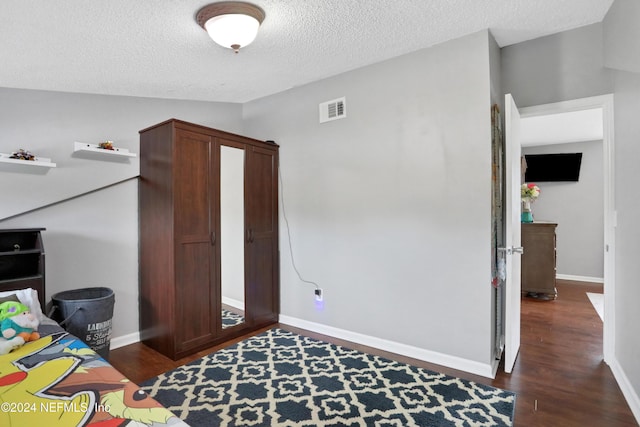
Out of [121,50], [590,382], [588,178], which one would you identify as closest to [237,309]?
[121,50]

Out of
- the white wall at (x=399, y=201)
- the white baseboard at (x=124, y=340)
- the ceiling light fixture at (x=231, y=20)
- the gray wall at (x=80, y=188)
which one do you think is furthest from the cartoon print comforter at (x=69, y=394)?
the white wall at (x=399, y=201)

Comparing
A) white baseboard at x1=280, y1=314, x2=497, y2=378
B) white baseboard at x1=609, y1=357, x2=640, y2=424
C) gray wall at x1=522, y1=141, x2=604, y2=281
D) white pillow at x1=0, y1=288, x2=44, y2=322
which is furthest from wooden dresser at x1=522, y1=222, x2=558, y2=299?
white pillow at x1=0, y1=288, x2=44, y2=322

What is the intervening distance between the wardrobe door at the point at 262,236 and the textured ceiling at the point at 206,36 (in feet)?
2.94

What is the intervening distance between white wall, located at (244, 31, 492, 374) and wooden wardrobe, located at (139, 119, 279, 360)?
39cm

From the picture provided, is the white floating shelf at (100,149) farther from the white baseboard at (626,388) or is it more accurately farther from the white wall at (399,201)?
the white baseboard at (626,388)

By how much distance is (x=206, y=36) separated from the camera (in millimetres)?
2203

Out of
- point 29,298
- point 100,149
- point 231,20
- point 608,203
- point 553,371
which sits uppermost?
point 231,20

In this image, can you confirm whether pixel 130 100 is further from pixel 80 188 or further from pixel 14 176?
pixel 14 176

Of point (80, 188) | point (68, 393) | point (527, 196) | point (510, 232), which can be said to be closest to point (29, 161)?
point (80, 188)

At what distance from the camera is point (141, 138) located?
121 inches

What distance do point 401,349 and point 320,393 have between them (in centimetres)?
92

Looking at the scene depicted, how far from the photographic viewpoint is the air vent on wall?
3.14 meters

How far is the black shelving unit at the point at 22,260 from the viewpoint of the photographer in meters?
2.25

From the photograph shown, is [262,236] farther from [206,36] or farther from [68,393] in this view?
[68,393]
